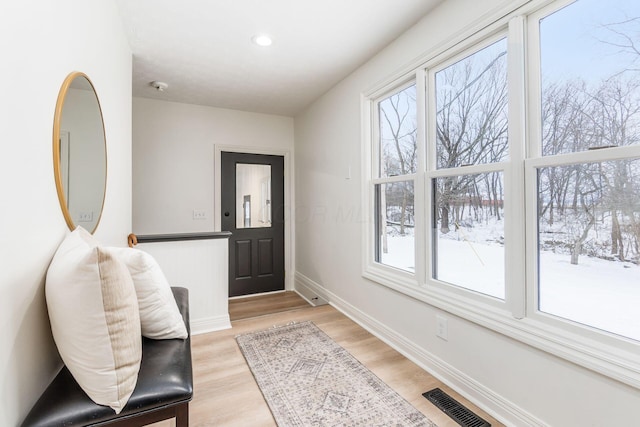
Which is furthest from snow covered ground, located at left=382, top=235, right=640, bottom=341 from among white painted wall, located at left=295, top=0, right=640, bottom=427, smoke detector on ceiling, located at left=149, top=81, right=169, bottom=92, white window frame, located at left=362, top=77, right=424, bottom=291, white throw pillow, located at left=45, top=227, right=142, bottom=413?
smoke detector on ceiling, located at left=149, top=81, right=169, bottom=92

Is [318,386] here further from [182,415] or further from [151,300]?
[151,300]

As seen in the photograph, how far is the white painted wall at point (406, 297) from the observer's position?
135 centimetres

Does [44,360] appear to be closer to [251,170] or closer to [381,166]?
[381,166]

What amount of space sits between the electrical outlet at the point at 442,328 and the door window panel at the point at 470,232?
25 centimetres

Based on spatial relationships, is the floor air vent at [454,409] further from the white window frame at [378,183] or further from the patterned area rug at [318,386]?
the white window frame at [378,183]

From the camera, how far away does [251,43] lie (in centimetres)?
238

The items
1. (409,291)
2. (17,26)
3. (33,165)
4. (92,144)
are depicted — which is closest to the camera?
(17,26)

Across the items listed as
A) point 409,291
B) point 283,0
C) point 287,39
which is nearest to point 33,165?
point 283,0

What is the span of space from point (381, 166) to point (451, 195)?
0.84 m

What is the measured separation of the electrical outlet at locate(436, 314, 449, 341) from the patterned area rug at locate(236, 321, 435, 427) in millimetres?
476

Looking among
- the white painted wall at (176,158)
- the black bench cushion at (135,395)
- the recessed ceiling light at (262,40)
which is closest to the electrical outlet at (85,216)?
the black bench cushion at (135,395)

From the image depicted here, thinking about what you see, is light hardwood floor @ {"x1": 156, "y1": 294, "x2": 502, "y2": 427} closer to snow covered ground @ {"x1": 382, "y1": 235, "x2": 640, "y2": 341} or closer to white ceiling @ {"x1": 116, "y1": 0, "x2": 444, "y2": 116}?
snow covered ground @ {"x1": 382, "y1": 235, "x2": 640, "y2": 341}

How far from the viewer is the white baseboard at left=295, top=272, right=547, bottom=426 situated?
155 centimetres

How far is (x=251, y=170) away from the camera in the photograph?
4086 mm
